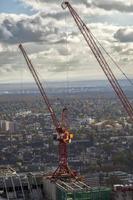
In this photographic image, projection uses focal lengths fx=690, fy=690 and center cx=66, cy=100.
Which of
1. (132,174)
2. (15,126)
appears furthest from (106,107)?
(132,174)

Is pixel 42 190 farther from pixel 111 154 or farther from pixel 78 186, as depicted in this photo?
pixel 111 154

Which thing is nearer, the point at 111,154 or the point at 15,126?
the point at 111,154

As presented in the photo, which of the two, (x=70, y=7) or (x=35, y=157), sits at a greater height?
(x=70, y=7)

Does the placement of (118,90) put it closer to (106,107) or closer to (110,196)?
(110,196)

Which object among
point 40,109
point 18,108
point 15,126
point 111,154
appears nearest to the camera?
point 111,154

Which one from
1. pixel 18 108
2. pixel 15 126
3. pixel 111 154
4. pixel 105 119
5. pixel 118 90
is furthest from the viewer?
pixel 18 108

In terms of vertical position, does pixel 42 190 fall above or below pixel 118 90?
below

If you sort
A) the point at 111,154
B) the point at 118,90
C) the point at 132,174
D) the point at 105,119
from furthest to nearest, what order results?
1. the point at 105,119
2. the point at 111,154
3. the point at 132,174
4. the point at 118,90

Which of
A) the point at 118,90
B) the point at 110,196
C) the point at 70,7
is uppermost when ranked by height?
the point at 70,7

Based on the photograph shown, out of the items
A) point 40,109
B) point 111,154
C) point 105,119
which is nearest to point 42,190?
point 111,154
